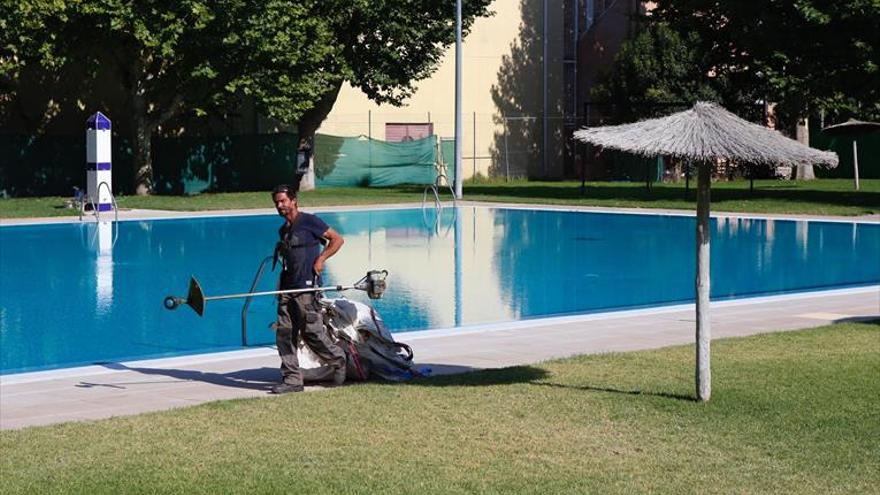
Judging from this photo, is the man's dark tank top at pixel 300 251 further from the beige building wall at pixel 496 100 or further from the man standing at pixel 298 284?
the beige building wall at pixel 496 100

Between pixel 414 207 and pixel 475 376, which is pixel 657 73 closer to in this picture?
pixel 414 207

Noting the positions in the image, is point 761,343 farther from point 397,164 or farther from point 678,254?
point 397,164

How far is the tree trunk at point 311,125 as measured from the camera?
Answer: 43.0 metres

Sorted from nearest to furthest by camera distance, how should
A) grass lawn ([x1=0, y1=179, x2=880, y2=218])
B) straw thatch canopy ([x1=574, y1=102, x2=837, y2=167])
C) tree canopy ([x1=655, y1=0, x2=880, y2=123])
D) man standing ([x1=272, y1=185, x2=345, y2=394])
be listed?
1. straw thatch canopy ([x1=574, y1=102, x2=837, y2=167])
2. man standing ([x1=272, y1=185, x2=345, y2=394])
3. tree canopy ([x1=655, y1=0, x2=880, y2=123])
4. grass lawn ([x1=0, y1=179, x2=880, y2=218])

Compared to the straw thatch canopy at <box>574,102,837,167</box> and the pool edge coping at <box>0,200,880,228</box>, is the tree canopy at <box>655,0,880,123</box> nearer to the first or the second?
the pool edge coping at <box>0,200,880,228</box>

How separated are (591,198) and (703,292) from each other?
95.3 feet

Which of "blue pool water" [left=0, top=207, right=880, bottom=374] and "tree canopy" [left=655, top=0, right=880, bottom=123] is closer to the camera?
"blue pool water" [left=0, top=207, right=880, bottom=374]

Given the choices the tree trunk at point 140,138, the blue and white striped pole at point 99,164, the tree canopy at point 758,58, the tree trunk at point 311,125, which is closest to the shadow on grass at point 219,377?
the blue and white striped pole at point 99,164

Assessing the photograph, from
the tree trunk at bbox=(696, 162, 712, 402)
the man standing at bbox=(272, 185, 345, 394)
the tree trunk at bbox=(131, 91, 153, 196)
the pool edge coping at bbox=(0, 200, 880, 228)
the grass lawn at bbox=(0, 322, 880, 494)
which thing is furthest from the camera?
the tree trunk at bbox=(131, 91, 153, 196)

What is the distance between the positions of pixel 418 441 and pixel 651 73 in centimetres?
4028

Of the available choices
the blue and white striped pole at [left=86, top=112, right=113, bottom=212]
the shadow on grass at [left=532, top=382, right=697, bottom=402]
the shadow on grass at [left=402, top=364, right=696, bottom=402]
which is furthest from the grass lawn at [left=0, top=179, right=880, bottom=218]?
the shadow on grass at [left=532, top=382, right=697, bottom=402]

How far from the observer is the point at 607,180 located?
53125 millimetres

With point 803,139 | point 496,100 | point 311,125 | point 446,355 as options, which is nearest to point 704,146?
point 446,355

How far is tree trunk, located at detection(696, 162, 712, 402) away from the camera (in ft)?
34.2
